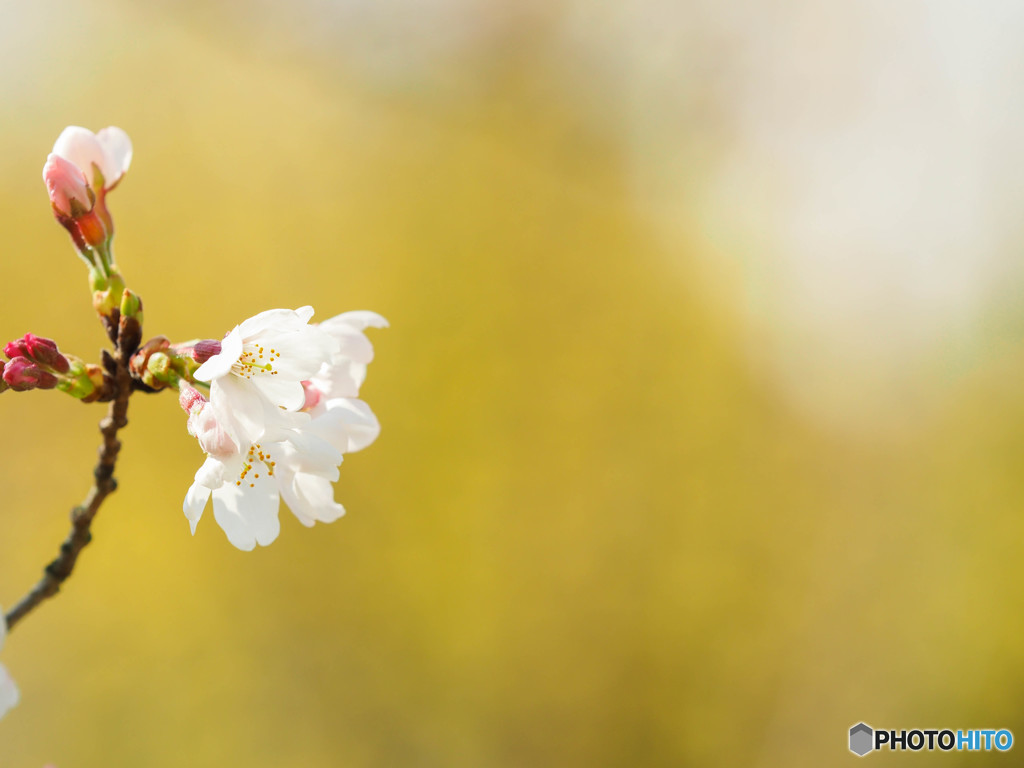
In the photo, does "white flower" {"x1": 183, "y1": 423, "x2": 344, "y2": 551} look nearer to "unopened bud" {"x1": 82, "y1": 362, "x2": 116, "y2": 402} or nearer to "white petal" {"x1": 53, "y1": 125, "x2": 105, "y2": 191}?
"unopened bud" {"x1": 82, "y1": 362, "x2": 116, "y2": 402}

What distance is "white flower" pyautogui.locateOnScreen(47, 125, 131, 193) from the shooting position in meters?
0.65

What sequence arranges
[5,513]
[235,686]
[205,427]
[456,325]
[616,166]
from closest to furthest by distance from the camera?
[205,427] < [5,513] < [235,686] < [456,325] < [616,166]

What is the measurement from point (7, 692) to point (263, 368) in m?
0.27

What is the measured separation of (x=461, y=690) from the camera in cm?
243

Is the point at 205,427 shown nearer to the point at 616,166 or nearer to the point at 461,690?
the point at 461,690

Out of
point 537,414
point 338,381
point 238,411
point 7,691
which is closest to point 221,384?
point 238,411

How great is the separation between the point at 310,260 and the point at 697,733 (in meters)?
2.20

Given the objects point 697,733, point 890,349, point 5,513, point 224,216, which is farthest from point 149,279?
point 890,349

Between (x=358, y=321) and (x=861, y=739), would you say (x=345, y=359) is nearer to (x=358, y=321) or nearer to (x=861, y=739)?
(x=358, y=321)

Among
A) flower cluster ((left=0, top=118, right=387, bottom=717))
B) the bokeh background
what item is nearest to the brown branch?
flower cluster ((left=0, top=118, right=387, bottom=717))

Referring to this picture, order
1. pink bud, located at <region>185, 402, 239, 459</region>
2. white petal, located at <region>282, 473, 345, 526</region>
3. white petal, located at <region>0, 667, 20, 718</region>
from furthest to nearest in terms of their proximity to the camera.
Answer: white petal, located at <region>282, 473, 345, 526</region> → pink bud, located at <region>185, 402, 239, 459</region> → white petal, located at <region>0, 667, 20, 718</region>

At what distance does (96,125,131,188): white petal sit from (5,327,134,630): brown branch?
20 centimetres

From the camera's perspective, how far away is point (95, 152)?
67cm

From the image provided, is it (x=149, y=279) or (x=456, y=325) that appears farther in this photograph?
(x=456, y=325)
